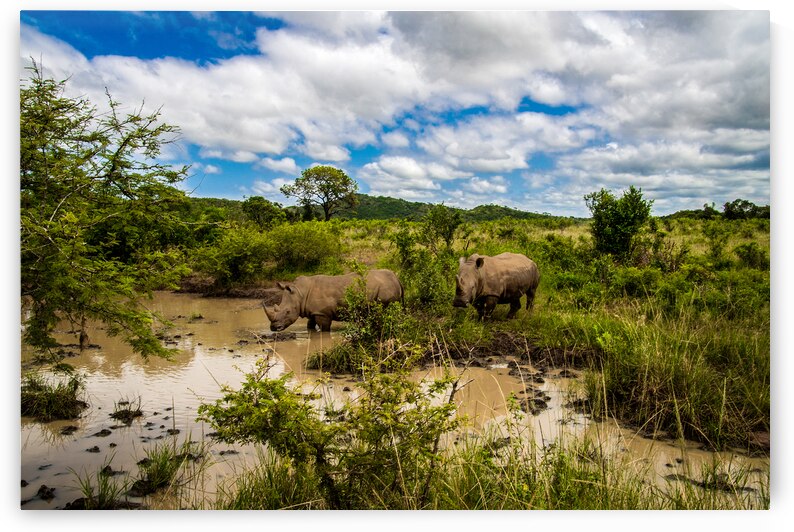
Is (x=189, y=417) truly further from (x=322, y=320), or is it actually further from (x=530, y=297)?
(x=530, y=297)

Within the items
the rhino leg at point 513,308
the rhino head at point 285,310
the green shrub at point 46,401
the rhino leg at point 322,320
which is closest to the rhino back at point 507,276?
the rhino leg at point 513,308

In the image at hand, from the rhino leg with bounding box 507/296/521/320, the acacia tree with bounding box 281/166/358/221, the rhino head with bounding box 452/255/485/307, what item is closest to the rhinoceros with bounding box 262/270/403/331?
the rhino head with bounding box 452/255/485/307

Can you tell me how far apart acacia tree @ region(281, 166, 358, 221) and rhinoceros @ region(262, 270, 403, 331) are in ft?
5.06

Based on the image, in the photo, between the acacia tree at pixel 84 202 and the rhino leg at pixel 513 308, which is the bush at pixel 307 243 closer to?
the rhino leg at pixel 513 308

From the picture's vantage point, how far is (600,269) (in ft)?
33.0

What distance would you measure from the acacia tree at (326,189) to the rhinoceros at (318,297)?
1543 millimetres

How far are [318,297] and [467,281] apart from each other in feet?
8.41

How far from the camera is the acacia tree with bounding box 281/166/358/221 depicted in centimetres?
834

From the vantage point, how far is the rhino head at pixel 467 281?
8.52 m

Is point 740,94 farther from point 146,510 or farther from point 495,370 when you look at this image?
point 146,510

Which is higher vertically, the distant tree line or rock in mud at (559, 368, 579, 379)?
the distant tree line

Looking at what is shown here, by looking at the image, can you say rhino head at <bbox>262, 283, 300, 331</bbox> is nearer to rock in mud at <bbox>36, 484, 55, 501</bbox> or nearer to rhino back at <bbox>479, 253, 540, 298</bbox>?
rhino back at <bbox>479, 253, 540, 298</bbox>

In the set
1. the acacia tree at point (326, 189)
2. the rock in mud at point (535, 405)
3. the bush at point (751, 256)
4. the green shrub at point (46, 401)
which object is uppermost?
the acacia tree at point (326, 189)

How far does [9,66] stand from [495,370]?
6.19 meters
